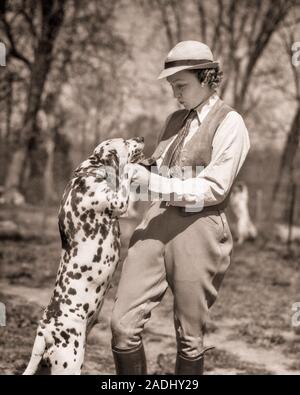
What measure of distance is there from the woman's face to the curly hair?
0.02 meters

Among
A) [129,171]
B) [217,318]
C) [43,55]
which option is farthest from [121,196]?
[43,55]

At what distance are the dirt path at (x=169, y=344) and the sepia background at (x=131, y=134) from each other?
2 cm

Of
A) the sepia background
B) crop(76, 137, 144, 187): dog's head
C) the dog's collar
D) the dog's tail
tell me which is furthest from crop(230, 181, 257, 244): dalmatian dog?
the dog's tail

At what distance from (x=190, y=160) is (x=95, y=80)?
2154 cm

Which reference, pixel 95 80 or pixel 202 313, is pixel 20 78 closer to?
pixel 95 80

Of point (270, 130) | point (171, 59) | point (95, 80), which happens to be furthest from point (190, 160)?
point (95, 80)

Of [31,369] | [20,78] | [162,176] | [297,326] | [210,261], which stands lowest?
[297,326]

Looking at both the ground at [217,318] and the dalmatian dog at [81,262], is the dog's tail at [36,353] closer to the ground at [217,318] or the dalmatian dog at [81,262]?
the dalmatian dog at [81,262]

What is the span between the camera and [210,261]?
3756mm

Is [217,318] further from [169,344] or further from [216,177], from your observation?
[216,177]

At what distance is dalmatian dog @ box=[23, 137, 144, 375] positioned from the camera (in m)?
3.49

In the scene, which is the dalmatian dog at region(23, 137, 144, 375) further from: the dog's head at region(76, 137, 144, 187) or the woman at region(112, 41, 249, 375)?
the woman at region(112, 41, 249, 375)

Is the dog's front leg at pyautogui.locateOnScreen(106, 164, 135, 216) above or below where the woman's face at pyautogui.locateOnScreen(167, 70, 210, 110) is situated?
below

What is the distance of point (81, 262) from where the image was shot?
3553mm
